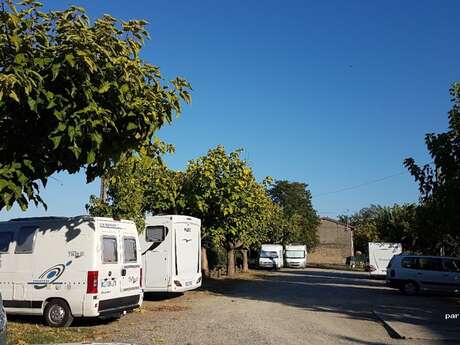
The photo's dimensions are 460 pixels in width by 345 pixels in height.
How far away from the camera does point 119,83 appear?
7879mm

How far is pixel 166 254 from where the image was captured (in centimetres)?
1956

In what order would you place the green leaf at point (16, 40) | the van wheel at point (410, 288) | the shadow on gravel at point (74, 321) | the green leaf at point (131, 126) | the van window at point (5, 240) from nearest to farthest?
1. the green leaf at point (16, 40)
2. the green leaf at point (131, 126)
3. the shadow on gravel at point (74, 321)
4. the van window at point (5, 240)
5. the van wheel at point (410, 288)

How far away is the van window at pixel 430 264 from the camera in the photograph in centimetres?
2550

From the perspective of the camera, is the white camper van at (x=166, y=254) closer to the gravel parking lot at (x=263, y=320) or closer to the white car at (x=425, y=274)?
the gravel parking lot at (x=263, y=320)

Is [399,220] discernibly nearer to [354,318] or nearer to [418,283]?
[418,283]

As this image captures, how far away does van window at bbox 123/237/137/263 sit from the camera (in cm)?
1429

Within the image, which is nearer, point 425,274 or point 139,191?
point 139,191

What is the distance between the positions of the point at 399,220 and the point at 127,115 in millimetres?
42853

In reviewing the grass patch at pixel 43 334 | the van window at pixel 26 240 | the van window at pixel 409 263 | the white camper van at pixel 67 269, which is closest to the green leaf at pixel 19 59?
the grass patch at pixel 43 334

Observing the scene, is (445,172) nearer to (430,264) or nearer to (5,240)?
(430,264)

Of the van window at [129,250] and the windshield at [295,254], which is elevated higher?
the van window at [129,250]

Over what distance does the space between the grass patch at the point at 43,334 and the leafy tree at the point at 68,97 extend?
416 cm

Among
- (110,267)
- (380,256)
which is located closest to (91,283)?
(110,267)

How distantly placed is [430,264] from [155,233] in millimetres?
12902
